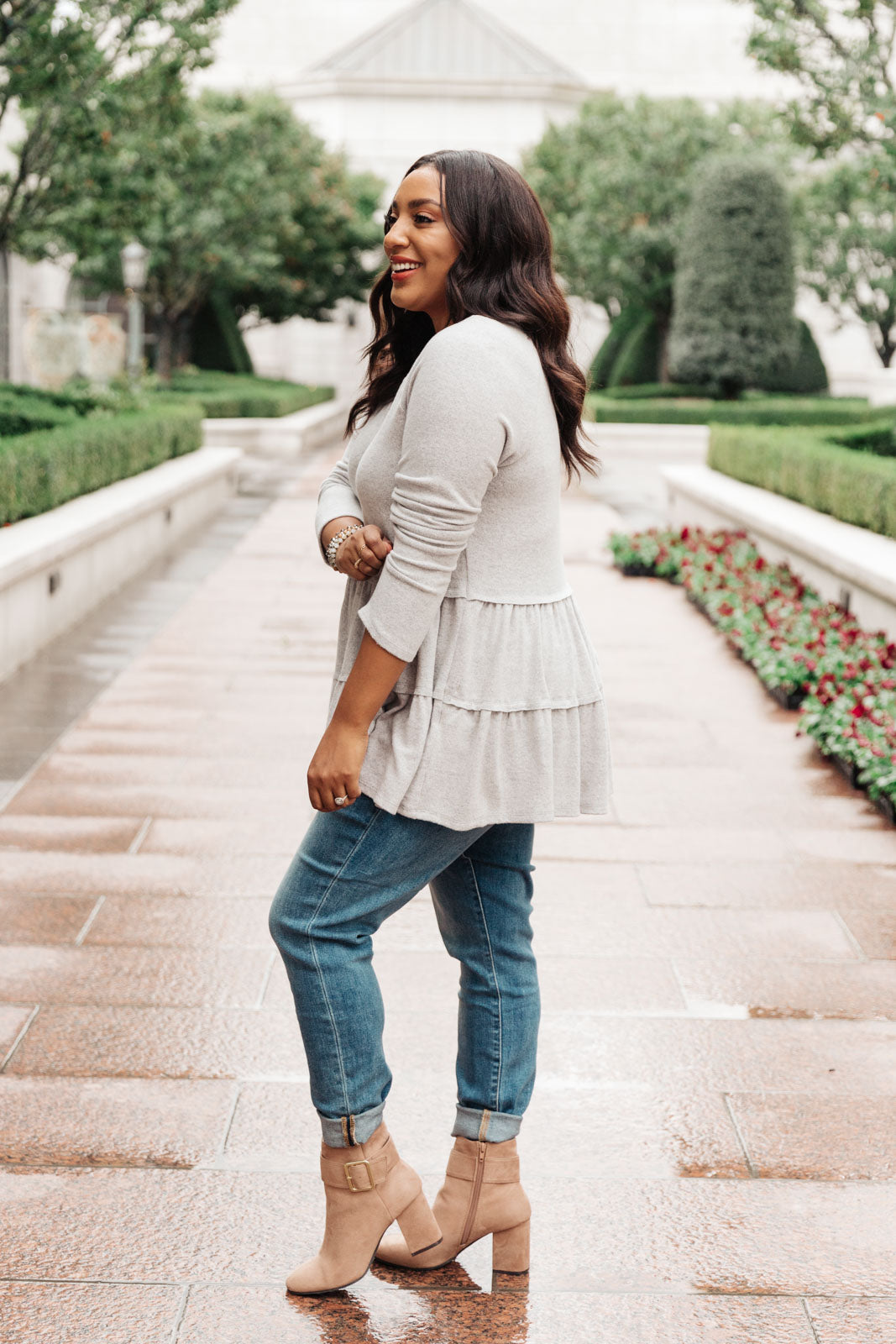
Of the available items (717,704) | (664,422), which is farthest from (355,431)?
(664,422)

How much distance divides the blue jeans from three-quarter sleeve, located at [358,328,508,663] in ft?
0.99

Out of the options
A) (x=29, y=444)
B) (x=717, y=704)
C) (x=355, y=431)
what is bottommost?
(x=717, y=704)

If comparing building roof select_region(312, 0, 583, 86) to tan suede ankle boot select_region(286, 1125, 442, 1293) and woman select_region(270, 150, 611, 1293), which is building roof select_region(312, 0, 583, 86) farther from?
tan suede ankle boot select_region(286, 1125, 442, 1293)

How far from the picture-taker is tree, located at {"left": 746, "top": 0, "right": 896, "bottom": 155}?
12148mm

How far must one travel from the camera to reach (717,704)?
6.98m

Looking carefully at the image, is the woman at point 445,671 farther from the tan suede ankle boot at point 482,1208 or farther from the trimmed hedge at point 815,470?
the trimmed hedge at point 815,470

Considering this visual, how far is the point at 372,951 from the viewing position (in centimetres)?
242

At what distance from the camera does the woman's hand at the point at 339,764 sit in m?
2.20

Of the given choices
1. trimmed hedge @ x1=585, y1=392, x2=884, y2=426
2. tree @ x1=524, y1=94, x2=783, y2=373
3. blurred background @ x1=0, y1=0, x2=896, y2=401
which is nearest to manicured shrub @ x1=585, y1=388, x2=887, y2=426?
trimmed hedge @ x1=585, y1=392, x2=884, y2=426

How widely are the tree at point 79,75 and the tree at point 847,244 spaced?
56.0 feet

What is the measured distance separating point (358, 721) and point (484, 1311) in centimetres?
101

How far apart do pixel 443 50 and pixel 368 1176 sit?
4585cm

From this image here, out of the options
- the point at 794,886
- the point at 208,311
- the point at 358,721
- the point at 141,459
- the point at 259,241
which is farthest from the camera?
the point at 208,311

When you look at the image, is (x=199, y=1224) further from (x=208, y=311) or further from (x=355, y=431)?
(x=208, y=311)
